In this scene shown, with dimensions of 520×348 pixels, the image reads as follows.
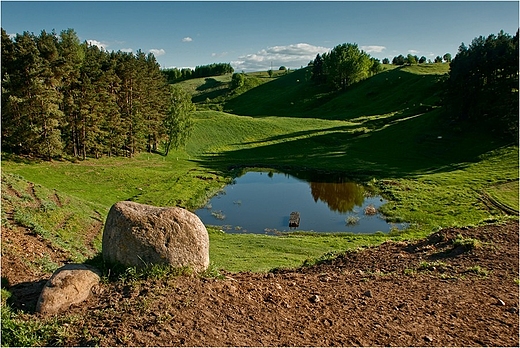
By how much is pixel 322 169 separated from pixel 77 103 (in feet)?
124

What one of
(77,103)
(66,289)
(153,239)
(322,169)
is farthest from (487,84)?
(66,289)

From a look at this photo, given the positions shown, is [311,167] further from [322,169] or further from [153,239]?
[153,239]

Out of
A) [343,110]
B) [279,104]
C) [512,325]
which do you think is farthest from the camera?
[279,104]

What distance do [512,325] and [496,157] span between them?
57405 millimetres

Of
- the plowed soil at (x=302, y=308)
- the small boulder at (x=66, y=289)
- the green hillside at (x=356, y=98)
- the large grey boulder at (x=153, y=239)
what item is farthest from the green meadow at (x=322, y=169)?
the small boulder at (x=66, y=289)

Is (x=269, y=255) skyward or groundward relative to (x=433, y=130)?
groundward

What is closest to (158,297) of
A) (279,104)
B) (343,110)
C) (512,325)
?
(512,325)

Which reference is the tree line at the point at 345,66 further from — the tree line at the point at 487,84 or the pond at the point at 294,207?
the pond at the point at 294,207

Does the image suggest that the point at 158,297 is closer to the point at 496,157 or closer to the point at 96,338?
the point at 96,338

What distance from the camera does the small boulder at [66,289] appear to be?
10648 mm

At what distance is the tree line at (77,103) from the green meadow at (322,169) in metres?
3.32

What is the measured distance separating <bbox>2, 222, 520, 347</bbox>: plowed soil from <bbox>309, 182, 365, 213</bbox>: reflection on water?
107ft

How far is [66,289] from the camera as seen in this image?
35.9 feet

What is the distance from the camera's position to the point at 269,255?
26.9 meters
